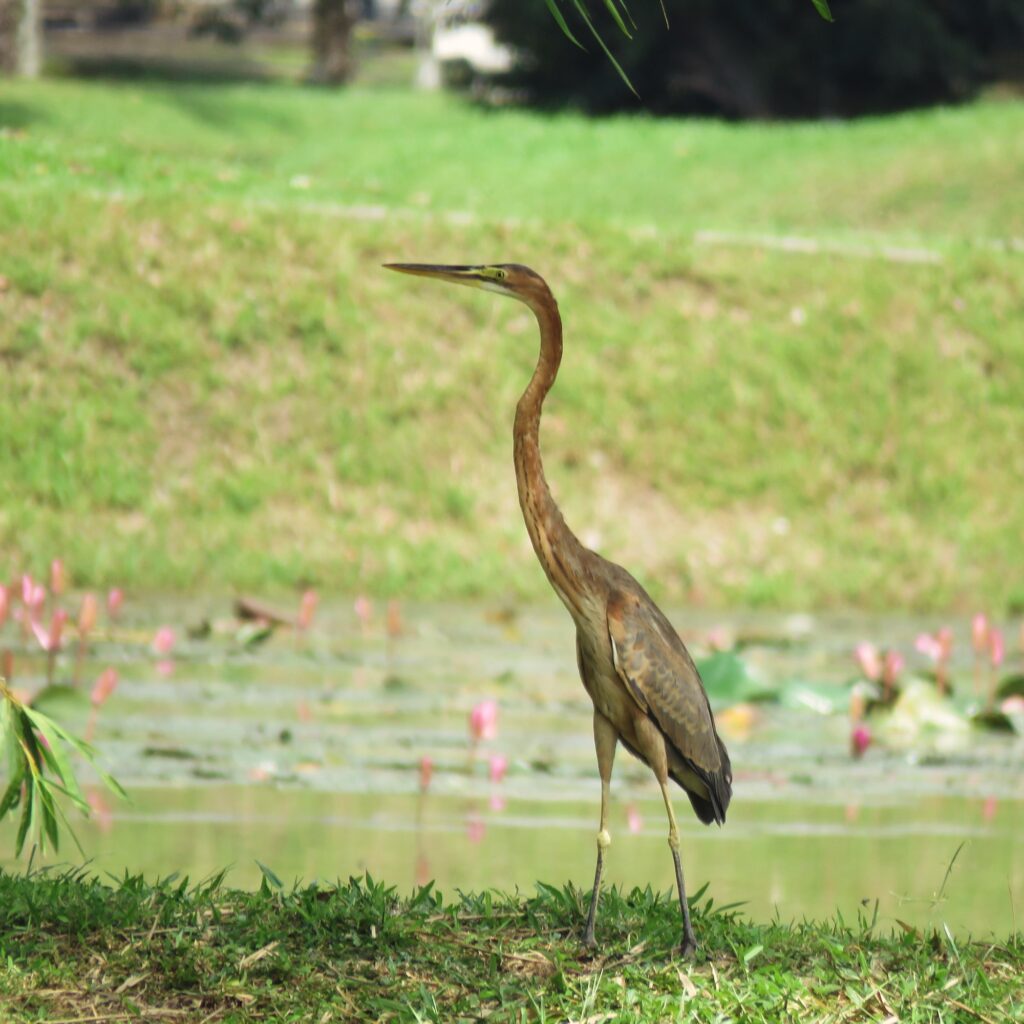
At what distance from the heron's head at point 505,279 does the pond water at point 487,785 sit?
6.01 feet

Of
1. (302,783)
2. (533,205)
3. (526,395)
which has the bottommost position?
(533,205)

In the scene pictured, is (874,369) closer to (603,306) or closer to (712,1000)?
(603,306)

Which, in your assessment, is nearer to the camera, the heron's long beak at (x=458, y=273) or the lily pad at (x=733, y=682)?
the heron's long beak at (x=458, y=273)

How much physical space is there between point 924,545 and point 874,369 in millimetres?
1550

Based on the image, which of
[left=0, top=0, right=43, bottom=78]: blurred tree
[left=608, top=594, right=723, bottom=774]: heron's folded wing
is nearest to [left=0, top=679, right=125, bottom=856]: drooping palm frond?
[left=608, top=594, right=723, bottom=774]: heron's folded wing

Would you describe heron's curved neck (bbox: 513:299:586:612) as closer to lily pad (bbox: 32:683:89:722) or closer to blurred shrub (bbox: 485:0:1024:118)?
lily pad (bbox: 32:683:89:722)

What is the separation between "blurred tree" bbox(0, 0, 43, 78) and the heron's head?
69.0 feet

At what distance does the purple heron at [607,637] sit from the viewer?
4.31 m

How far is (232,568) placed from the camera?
33.7ft

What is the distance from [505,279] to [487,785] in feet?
8.99

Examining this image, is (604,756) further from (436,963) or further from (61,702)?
(61,702)

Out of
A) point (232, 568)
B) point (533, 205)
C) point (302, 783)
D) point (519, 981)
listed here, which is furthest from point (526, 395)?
point (533, 205)

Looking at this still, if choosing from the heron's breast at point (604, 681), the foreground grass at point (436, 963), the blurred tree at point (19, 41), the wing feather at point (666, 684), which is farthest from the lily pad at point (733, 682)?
the blurred tree at point (19, 41)

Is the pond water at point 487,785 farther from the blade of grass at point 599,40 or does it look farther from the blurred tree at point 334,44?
the blurred tree at point 334,44
